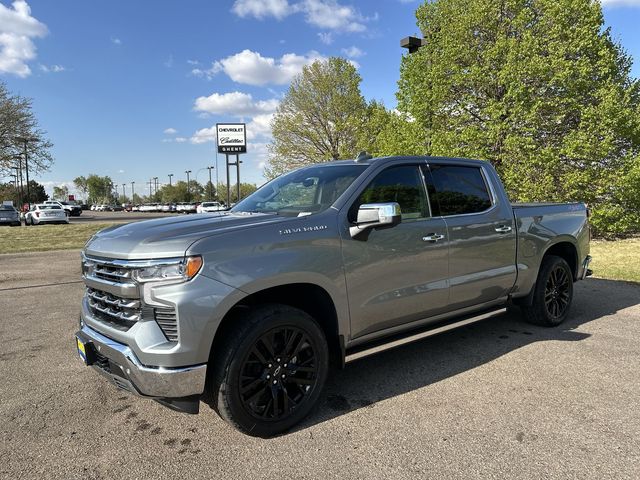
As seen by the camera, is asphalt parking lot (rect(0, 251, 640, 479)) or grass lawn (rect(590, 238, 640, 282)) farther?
grass lawn (rect(590, 238, 640, 282))

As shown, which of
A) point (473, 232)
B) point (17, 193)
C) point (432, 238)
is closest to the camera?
point (432, 238)

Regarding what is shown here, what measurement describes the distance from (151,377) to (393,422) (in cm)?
166

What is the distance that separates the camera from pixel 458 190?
445cm

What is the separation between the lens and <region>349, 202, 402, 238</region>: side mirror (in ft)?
10.7

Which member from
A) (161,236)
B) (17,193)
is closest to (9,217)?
(161,236)

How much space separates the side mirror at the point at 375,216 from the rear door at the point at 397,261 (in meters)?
0.06

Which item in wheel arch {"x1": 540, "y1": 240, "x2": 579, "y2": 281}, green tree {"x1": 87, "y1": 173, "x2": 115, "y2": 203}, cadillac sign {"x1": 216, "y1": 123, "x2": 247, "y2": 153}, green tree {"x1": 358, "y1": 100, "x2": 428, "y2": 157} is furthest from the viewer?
green tree {"x1": 87, "y1": 173, "x2": 115, "y2": 203}

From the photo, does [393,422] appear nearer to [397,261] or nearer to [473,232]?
[397,261]

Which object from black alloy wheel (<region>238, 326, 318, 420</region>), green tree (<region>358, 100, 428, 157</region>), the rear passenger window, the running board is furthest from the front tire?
green tree (<region>358, 100, 428, 157</region>)

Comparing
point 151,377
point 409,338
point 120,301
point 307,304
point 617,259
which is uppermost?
point 120,301

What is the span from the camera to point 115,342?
2916 millimetres

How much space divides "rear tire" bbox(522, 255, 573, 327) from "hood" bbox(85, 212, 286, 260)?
3.41 metres

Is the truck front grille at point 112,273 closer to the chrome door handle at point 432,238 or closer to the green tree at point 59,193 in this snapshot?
the chrome door handle at point 432,238

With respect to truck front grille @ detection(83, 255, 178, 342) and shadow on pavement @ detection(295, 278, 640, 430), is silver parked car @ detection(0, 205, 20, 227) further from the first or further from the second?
shadow on pavement @ detection(295, 278, 640, 430)
